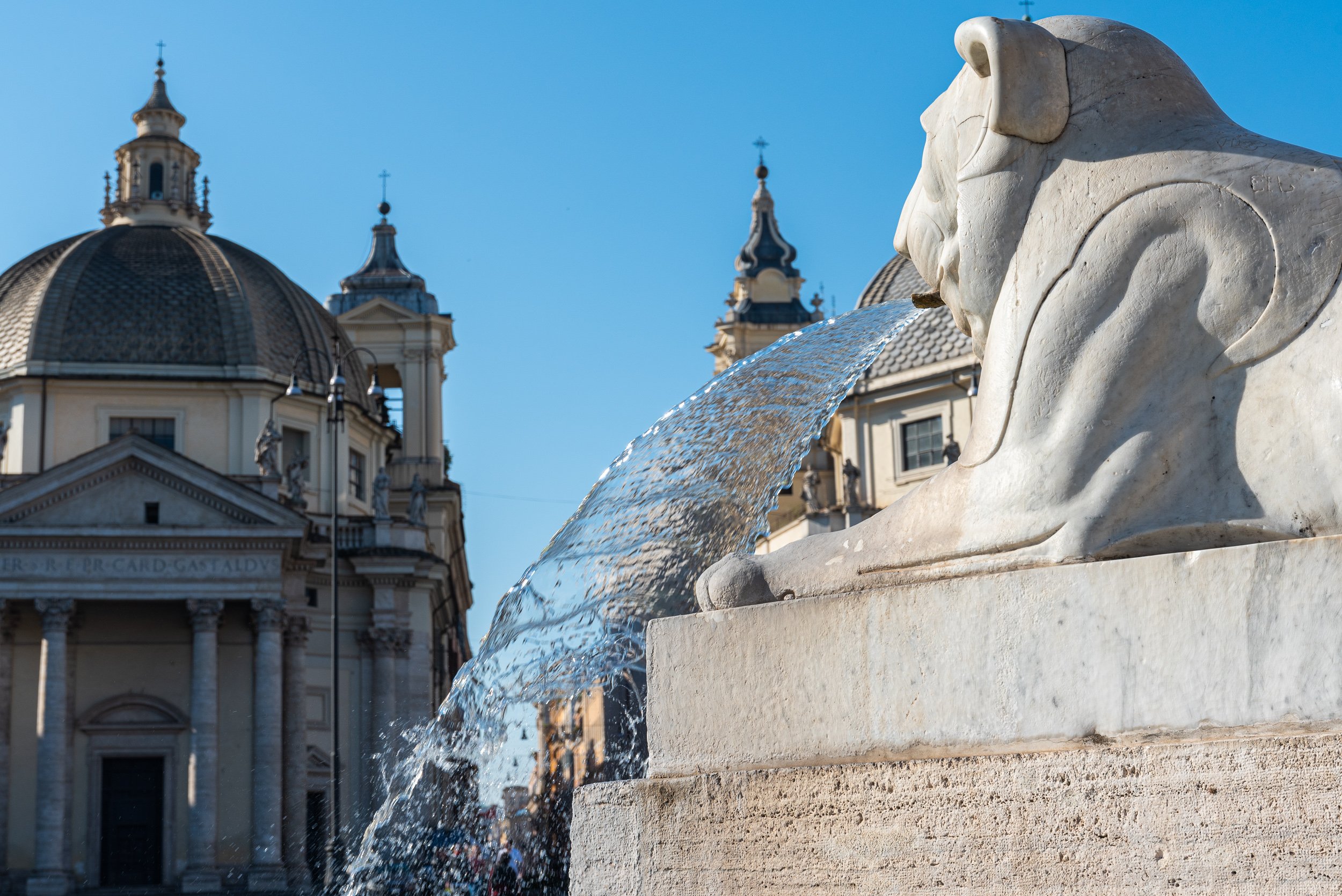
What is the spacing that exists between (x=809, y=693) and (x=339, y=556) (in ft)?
151

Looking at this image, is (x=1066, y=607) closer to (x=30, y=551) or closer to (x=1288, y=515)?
(x=1288, y=515)

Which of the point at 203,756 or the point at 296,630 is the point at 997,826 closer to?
the point at 203,756

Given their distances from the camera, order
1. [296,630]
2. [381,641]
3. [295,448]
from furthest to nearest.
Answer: [295,448], [381,641], [296,630]

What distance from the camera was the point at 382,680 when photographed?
48.9 meters

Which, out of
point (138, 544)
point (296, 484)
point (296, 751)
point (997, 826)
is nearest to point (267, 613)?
point (138, 544)

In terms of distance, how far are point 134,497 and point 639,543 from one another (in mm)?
37090

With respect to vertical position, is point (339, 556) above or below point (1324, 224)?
above

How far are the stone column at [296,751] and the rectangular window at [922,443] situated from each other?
1727cm

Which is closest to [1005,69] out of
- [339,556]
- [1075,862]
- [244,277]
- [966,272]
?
[966,272]

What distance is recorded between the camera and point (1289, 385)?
374 cm

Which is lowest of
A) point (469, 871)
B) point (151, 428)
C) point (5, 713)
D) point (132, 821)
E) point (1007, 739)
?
point (469, 871)

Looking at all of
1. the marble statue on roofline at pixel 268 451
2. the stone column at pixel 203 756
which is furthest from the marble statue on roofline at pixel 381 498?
the stone column at pixel 203 756

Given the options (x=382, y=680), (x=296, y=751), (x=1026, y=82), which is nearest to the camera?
(x=1026, y=82)

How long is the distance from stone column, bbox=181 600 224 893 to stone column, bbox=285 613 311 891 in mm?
1861
